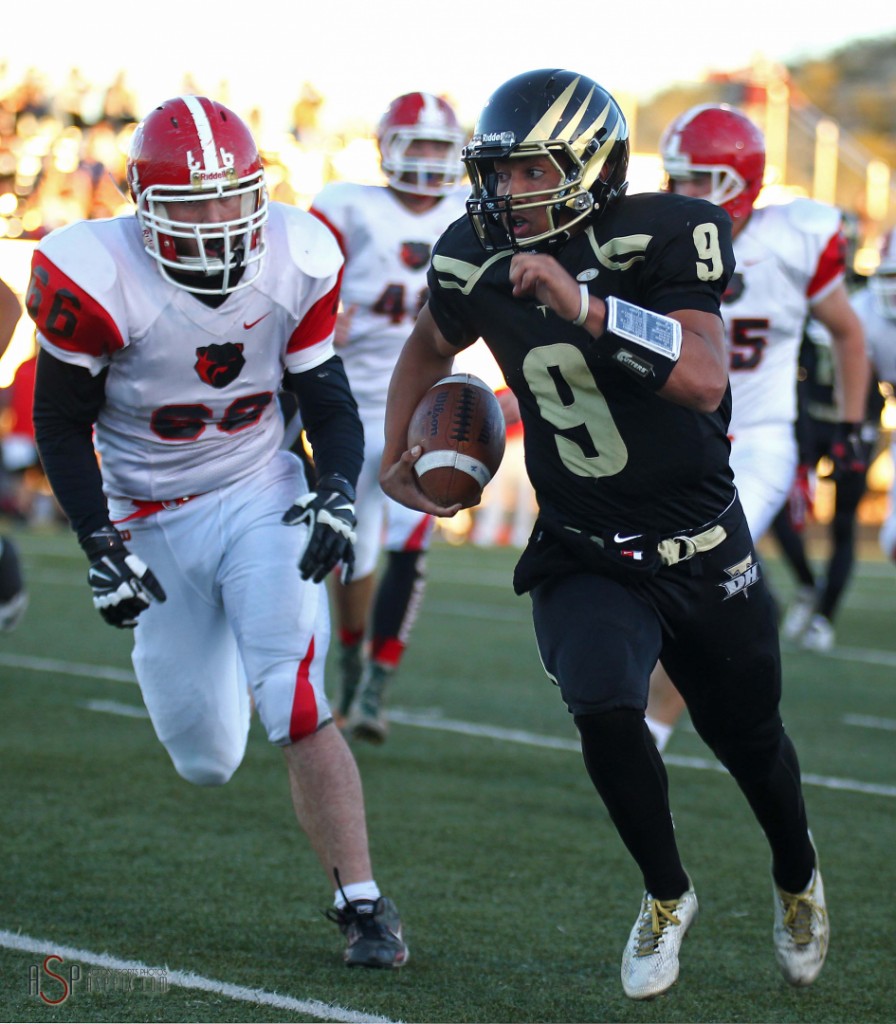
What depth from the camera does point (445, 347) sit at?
3.09 meters

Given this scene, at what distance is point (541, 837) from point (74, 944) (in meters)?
1.48

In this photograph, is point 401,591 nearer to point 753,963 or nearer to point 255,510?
point 255,510

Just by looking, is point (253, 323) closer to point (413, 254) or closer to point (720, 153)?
point (720, 153)

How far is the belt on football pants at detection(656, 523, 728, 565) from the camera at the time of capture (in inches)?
111

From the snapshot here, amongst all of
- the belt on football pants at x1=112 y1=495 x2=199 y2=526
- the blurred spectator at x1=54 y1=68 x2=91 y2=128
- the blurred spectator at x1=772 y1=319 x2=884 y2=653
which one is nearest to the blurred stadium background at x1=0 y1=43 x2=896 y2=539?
the blurred spectator at x1=54 y1=68 x2=91 y2=128

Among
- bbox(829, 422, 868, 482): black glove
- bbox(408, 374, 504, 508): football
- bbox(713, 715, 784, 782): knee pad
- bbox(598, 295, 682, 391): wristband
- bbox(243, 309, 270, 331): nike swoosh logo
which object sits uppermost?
→ bbox(598, 295, 682, 391): wristband

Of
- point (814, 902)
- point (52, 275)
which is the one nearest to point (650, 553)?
point (814, 902)

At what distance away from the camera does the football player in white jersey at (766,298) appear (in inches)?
183

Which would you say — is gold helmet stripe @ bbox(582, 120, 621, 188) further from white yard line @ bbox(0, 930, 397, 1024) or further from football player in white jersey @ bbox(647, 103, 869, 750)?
football player in white jersey @ bbox(647, 103, 869, 750)

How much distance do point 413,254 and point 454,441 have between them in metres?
2.59

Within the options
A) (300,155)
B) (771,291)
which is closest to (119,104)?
(300,155)

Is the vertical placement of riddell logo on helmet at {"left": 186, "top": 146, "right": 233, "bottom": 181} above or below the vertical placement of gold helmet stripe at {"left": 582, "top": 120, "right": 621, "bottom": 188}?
below

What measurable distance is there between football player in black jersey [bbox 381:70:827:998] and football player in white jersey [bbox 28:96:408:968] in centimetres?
49

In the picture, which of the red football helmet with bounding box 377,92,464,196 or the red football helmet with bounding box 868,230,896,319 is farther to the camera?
the red football helmet with bounding box 868,230,896,319
